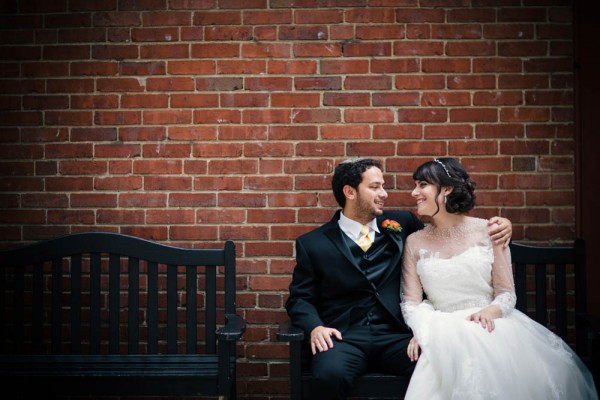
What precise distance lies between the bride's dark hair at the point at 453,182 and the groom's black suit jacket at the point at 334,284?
0.36 m

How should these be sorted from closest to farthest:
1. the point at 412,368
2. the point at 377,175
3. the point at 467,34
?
the point at 412,368, the point at 377,175, the point at 467,34

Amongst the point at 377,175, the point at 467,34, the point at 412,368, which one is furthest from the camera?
the point at 467,34

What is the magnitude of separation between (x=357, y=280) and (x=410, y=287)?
311mm

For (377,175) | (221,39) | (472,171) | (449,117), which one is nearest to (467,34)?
(449,117)

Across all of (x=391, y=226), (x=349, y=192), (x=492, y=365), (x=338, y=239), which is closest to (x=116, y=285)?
(x=338, y=239)

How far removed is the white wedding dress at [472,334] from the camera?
2.79 meters

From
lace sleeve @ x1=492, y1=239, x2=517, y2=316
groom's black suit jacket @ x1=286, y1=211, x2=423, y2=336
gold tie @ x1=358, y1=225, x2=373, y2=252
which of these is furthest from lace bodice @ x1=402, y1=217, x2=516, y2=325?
gold tie @ x1=358, y1=225, x2=373, y2=252

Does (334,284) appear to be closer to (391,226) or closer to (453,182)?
(391,226)

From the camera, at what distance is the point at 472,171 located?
3.88m

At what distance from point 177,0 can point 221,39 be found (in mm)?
396

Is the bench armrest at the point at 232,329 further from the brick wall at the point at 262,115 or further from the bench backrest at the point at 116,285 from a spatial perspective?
the brick wall at the point at 262,115

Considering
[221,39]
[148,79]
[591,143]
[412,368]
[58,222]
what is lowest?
[412,368]

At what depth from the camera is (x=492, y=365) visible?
2.79 meters

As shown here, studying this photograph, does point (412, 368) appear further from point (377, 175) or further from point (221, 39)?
point (221, 39)
